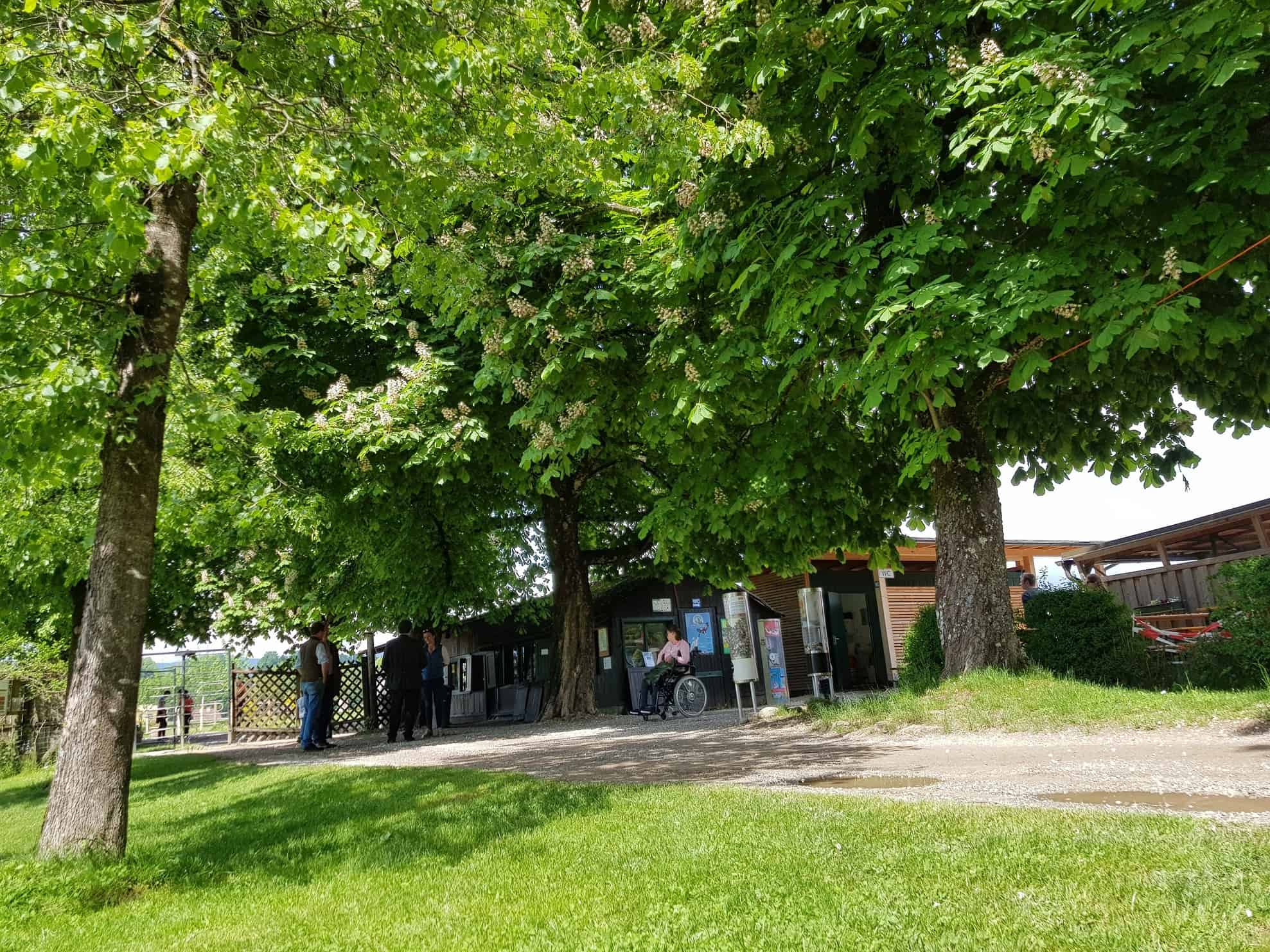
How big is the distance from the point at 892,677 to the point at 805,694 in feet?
7.59

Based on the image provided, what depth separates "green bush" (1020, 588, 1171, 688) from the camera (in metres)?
11.2

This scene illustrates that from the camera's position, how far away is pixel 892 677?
73.6 feet

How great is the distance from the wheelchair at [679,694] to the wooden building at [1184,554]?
26.7ft

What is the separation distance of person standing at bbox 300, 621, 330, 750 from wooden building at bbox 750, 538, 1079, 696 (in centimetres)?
1188

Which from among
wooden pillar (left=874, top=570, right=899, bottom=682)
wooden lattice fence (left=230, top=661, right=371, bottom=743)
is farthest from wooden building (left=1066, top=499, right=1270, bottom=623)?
wooden lattice fence (left=230, top=661, right=371, bottom=743)

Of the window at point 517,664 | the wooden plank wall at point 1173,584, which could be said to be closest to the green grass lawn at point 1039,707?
the wooden plank wall at point 1173,584

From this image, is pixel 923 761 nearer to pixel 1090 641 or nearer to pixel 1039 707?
pixel 1039 707

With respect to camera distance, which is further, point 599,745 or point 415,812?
point 599,745

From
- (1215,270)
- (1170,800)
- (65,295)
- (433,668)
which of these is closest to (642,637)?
(433,668)

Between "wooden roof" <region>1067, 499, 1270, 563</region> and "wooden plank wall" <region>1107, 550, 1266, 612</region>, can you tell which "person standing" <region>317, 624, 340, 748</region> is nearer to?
"wooden plank wall" <region>1107, 550, 1266, 612</region>

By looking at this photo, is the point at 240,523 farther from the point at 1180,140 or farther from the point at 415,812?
the point at 1180,140

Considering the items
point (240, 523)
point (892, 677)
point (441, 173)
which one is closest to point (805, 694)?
point (892, 677)

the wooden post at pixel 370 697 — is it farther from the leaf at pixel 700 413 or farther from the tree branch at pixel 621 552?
the leaf at pixel 700 413

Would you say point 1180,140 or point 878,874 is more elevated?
point 1180,140
